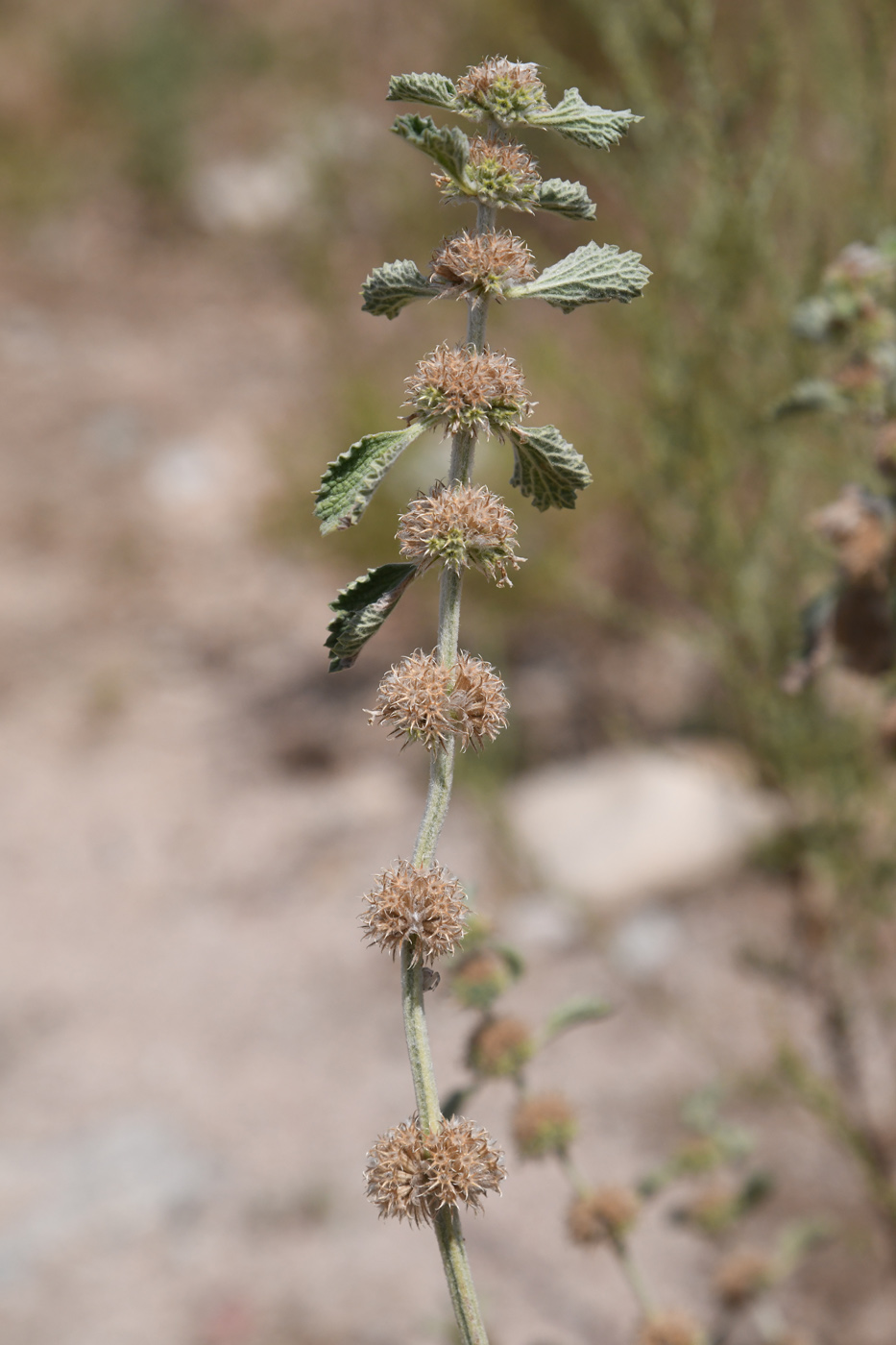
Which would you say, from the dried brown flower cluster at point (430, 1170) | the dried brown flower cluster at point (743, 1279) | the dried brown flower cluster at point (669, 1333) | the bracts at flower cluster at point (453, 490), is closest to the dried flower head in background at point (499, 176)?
the bracts at flower cluster at point (453, 490)

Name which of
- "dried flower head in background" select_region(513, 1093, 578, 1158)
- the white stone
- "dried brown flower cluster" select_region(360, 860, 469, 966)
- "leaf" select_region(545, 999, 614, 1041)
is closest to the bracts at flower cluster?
"dried brown flower cluster" select_region(360, 860, 469, 966)

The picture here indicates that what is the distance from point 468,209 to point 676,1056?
2652 mm

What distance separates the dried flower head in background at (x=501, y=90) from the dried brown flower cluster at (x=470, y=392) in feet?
0.35

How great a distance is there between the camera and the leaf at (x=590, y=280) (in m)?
0.50

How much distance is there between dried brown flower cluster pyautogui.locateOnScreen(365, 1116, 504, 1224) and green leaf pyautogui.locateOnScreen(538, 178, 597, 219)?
0.42 meters

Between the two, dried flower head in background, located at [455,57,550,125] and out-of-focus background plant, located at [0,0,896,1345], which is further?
out-of-focus background plant, located at [0,0,896,1345]

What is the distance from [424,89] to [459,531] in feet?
0.65

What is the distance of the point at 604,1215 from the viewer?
0.92 meters

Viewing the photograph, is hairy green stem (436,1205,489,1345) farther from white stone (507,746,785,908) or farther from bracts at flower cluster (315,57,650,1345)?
white stone (507,746,785,908)

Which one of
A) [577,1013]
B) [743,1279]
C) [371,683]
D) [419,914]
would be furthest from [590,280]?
[371,683]

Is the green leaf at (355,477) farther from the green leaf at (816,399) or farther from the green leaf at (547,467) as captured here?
the green leaf at (816,399)

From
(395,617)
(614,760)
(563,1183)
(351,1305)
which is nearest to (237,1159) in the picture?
(351,1305)

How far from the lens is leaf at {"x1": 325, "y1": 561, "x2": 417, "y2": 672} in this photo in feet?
1.64

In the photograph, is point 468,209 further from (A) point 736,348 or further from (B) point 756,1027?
(B) point 756,1027
